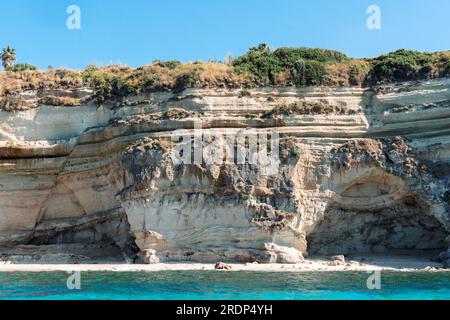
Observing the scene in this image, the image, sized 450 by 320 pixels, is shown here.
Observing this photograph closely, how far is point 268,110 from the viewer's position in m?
28.1

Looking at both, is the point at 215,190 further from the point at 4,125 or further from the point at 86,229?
the point at 4,125

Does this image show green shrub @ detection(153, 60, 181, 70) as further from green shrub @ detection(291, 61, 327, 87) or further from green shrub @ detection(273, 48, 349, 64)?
green shrub @ detection(291, 61, 327, 87)

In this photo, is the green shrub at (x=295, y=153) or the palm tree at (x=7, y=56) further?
the palm tree at (x=7, y=56)

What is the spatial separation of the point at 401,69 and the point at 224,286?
1747 cm

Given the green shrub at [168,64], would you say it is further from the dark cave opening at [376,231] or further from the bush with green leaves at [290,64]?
the dark cave opening at [376,231]

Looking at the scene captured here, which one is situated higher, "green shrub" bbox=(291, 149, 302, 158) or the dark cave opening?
"green shrub" bbox=(291, 149, 302, 158)

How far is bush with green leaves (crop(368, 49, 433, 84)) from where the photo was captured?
2845 centimetres

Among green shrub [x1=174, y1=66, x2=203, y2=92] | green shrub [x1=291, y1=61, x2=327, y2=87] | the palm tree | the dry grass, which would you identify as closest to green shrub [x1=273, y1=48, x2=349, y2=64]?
green shrub [x1=291, y1=61, x2=327, y2=87]

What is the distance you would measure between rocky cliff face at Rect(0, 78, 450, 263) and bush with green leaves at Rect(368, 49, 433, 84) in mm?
833

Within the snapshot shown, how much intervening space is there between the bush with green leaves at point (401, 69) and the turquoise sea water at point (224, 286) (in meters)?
12.1

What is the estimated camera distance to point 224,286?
16.7 m

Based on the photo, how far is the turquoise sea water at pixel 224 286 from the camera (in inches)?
592

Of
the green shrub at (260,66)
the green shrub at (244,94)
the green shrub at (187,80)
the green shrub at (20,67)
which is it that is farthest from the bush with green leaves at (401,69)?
the green shrub at (20,67)

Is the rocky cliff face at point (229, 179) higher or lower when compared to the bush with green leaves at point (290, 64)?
lower
